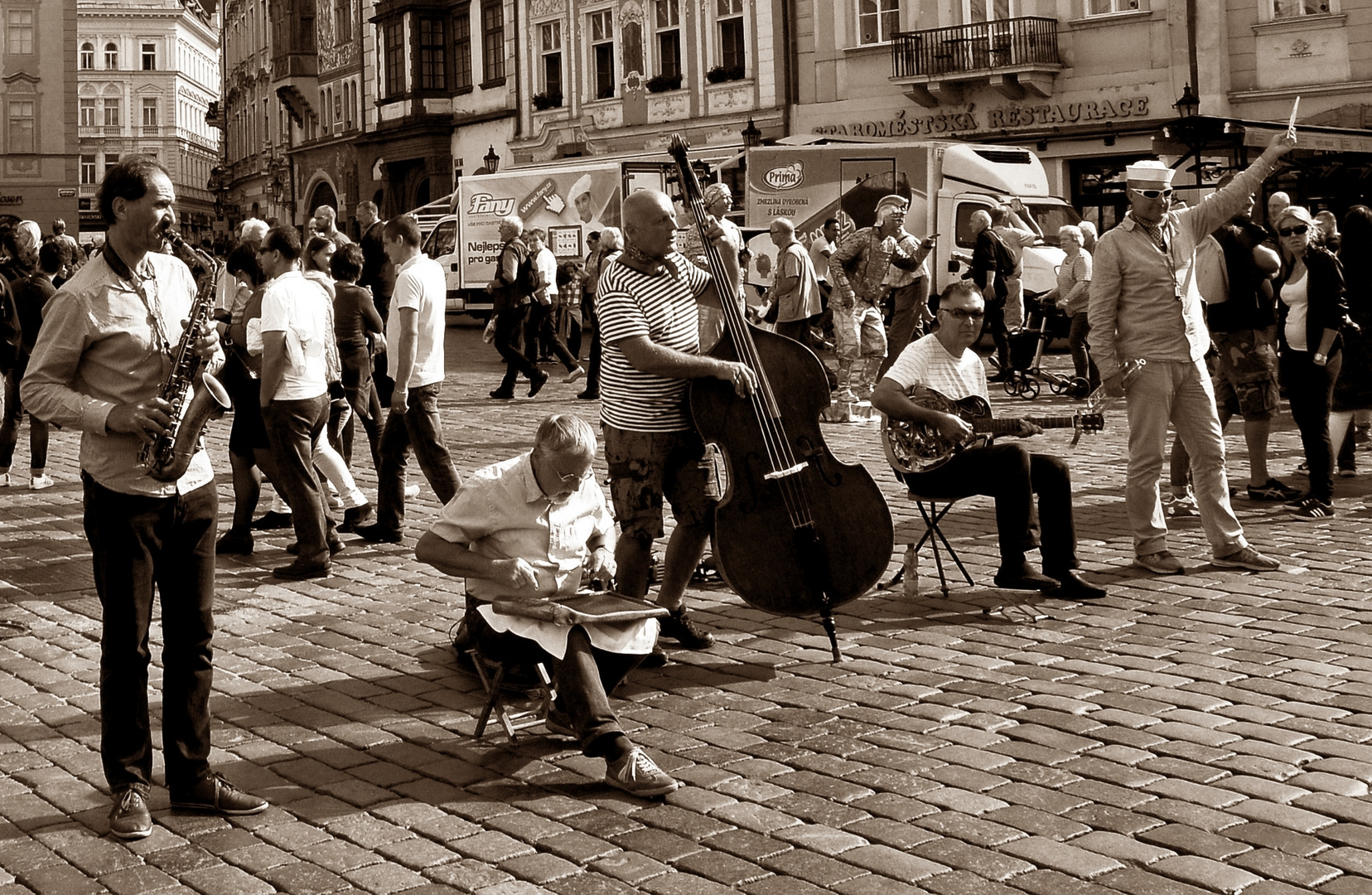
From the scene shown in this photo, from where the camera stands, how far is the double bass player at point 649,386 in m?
6.53

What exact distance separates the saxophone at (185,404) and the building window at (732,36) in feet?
105

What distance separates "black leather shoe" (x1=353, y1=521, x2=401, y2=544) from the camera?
32.8 feet

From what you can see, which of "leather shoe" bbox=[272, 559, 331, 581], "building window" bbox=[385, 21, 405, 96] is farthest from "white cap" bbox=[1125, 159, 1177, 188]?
"building window" bbox=[385, 21, 405, 96]

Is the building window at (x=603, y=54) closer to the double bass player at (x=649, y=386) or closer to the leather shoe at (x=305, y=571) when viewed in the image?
the leather shoe at (x=305, y=571)

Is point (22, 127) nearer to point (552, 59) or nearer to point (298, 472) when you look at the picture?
point (552, 59)

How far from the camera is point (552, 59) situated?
4194cm

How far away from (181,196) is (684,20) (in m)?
→ 90.7

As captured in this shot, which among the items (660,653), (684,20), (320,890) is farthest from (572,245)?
(320,890)

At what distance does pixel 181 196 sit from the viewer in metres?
120

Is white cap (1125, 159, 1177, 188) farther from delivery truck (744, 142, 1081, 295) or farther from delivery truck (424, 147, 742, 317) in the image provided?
delivery truck (424, 147, 742, 317)

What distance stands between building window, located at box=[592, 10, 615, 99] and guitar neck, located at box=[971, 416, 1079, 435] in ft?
109

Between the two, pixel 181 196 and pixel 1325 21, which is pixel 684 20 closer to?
pixel 1325 21

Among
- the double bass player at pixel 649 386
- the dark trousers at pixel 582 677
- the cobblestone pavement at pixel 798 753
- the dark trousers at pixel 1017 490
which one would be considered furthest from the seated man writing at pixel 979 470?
the dark trousers at pixel 582 677

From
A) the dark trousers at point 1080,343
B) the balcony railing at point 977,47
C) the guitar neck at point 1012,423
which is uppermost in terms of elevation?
the balcony railing at point 977,47
